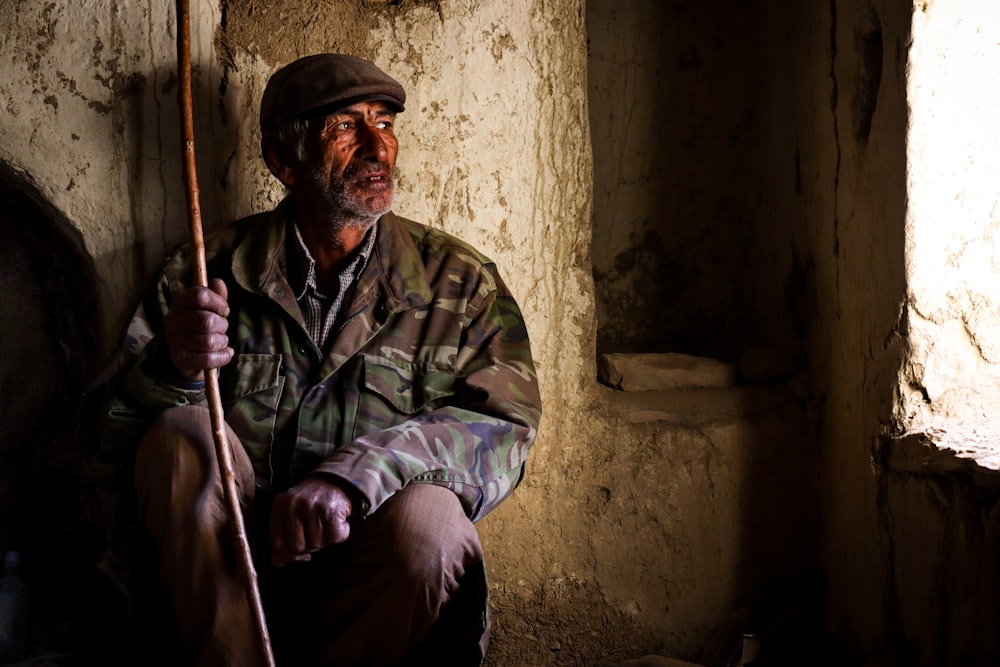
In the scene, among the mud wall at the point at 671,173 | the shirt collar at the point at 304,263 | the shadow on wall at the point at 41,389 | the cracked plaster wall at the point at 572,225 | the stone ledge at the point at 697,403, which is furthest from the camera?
the mud wall at the point at 671,173

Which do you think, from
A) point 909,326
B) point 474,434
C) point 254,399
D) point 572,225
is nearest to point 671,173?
point 572,225

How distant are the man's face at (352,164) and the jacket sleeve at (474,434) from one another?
0.36 meters

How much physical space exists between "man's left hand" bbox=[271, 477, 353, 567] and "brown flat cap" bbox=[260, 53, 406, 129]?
89 cm

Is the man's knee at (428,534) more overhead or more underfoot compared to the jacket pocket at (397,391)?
more underfoot


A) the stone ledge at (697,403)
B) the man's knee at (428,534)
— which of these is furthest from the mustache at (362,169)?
the stone ledge at (697,403)

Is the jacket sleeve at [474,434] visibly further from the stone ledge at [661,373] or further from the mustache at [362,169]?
the stone ledge at [661,373]

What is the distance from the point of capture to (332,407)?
7.41 ft

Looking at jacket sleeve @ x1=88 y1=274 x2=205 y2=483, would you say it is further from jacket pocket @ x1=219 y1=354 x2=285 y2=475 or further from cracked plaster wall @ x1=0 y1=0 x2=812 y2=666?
cracked plaster wall @ x1=0 y1=0 x2=812 y2=666

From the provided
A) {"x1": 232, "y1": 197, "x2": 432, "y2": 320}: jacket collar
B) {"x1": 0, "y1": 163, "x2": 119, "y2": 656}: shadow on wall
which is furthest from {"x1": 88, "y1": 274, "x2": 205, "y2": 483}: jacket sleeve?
{"x1": 0, "y1": 163, "x2": 119, "y2": 656}: shadow on wall

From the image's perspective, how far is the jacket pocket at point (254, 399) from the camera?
223 cm

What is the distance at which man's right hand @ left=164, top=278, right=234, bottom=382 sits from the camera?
78.4 inches

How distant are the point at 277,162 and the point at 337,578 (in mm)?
1015

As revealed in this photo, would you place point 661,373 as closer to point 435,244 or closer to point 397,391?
point 435,244

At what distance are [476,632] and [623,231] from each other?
1.85 metres
